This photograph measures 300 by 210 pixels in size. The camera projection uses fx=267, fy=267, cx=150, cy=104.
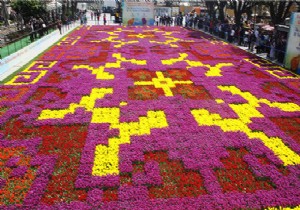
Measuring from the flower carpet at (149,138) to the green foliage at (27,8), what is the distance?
51.6 ft

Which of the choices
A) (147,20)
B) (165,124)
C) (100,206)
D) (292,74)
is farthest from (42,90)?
(147,20)

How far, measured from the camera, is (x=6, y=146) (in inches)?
333

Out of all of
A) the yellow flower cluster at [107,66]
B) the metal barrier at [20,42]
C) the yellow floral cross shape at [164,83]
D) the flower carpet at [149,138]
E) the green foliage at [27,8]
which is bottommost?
the flower carpet at [149,138]

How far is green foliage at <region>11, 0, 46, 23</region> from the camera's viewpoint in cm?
2895

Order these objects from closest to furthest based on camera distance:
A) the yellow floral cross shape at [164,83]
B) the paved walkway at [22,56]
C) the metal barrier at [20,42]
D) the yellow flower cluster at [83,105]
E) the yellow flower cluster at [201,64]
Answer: the yellow flower cluster at [83,105] < the yellow floral cross shape at [164,83] < the yellow flower cluster at [201,64] < the paved walkway at [22,56] < the metal barrier at [20,42]

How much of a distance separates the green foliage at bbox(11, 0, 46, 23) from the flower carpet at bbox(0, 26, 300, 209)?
1573cm

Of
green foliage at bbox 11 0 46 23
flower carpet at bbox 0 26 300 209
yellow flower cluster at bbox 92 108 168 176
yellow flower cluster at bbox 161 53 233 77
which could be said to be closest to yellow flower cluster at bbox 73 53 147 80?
flower carpet at bbox 0 26 300 209

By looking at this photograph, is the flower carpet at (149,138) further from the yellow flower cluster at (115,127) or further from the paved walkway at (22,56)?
the paved walkway at (22,56)

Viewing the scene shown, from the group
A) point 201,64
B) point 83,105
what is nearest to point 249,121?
point 83,105

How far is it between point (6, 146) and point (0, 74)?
28.9ft

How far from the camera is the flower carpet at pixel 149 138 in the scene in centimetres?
661

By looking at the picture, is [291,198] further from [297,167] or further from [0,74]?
[0,74]

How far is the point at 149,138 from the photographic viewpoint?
9.01 meters

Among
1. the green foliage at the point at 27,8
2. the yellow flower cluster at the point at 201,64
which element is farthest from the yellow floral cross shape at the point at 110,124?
the green foliage at the point at 27,8
